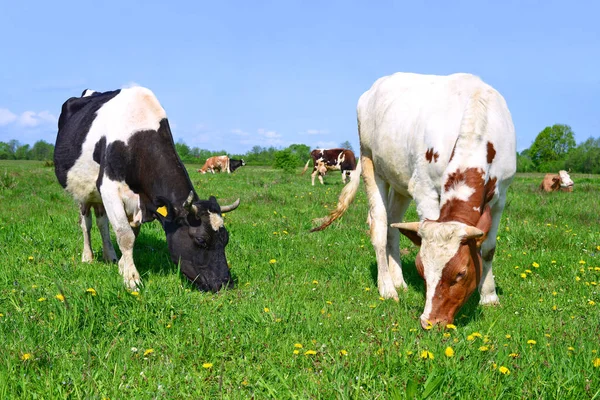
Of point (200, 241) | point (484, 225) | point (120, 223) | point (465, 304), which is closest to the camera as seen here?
point (484, 225)

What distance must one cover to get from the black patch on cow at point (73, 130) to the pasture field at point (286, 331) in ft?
3.98

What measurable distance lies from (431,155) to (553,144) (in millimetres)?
92397

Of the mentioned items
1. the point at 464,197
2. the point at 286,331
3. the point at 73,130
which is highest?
the point at 73,130

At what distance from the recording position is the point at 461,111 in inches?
214

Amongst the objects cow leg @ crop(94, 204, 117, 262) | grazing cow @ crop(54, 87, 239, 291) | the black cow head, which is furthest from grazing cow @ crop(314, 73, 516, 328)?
cow leg @ crop(94, 204, 117, 262)

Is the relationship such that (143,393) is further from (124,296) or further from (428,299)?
(428,299)

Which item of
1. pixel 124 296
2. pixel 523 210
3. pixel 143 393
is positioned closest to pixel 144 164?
pixel 124 296

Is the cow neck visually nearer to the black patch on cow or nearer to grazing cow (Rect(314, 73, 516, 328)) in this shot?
grazing cow (Rect(314, 73, 516, 328))

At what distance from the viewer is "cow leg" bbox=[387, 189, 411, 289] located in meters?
6.90

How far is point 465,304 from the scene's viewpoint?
5.73m

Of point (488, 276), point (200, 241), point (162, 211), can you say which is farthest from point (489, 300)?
point (162, 211)

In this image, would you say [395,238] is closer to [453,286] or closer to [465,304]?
[465,304]

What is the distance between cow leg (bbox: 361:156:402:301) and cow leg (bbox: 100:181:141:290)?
295cm

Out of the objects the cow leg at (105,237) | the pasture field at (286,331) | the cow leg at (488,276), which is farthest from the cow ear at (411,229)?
the cow leg at (105,237)
